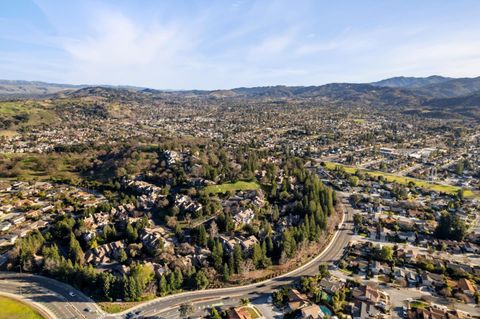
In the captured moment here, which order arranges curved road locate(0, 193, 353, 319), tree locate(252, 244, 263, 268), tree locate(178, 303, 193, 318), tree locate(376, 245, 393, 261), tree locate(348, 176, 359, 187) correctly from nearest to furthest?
tree locate(178, 303, 193, 318)
curved road locate(0, 193, 353, 319)
tree locate(252, 244, 263, 268)
tree locate(376, 245, 393, 261)
tree locate(348, 176, 359, 187)

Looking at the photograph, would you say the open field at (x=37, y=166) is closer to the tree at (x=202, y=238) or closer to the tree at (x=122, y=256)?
the tree at (x=122, y=256)

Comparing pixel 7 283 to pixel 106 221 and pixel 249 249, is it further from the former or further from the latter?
pixel 249 249

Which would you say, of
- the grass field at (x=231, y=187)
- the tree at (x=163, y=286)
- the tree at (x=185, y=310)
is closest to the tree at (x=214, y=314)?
the tree at (x=185, y=310)

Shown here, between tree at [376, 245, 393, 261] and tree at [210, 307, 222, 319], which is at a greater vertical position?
tree at [210, 307, 222, 319]

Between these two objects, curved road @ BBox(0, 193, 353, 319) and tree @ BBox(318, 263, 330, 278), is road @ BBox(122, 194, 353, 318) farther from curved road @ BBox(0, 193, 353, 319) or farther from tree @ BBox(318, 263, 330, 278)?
tree @ BBox(318, 263, 330, 278)

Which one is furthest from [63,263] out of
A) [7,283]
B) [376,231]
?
[376,231]

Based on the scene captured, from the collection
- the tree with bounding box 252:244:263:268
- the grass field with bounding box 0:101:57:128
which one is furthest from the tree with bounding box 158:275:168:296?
the grass field with bounding box 0:101:57:128
